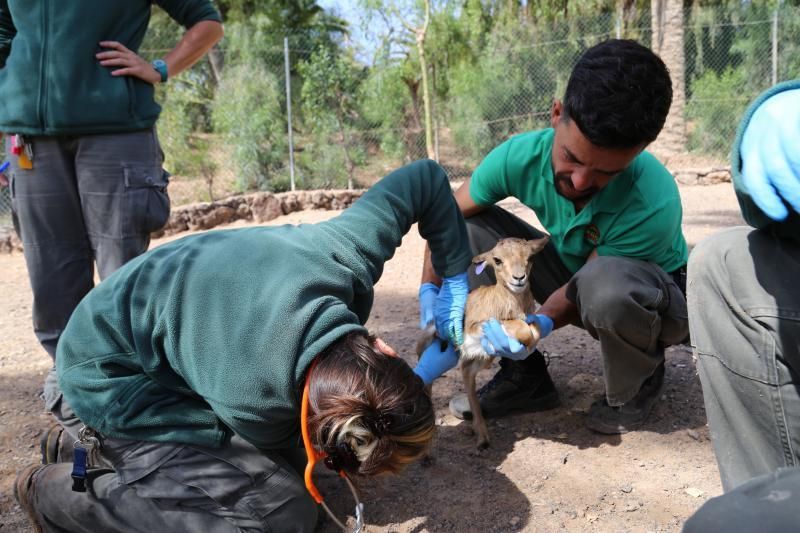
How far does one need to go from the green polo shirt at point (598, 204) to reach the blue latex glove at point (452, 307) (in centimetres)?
60

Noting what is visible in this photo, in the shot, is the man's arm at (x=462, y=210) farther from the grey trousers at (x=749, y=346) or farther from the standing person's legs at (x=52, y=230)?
the standing person's legs at (x=52, y=230)

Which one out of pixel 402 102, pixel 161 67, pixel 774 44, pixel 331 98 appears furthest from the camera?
pixel 402 102

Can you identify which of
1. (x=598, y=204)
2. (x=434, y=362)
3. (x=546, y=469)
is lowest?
(x=546, y=469)

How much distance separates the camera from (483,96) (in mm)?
14102

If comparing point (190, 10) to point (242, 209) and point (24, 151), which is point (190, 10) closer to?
point (24, 151)


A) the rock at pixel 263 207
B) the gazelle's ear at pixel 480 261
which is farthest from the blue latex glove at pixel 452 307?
the rock at pixel 263 207

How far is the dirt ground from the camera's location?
2.57 m

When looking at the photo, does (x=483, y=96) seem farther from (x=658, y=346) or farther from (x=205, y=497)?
(x=205, y=497)

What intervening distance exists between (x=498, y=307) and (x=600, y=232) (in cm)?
58

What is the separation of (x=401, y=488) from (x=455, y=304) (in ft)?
2.57

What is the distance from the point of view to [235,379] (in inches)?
77.7

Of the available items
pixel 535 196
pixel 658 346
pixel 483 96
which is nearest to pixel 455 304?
pixel 535 196

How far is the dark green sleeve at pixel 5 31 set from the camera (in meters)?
3.20

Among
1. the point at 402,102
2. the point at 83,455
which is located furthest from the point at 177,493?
the point at 402,102
